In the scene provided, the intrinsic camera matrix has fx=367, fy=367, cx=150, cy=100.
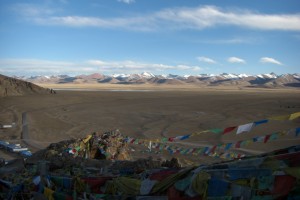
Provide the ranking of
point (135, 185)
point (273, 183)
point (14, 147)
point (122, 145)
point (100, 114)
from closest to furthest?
point (273, 183) → point (135, 185) → point (122, 145) → point (14, 147) → point (100, 114)

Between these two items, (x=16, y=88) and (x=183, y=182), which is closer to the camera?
(x=183, y=182)

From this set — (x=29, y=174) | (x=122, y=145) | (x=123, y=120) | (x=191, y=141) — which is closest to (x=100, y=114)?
(x=123, y=120)

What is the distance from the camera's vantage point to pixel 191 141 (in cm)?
1756

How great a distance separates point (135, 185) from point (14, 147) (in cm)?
1106

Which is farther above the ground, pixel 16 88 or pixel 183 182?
pixel 183 182

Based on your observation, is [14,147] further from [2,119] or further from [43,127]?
[2,119]

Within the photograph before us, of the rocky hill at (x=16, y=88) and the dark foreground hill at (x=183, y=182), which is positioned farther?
the rocky hill at (x=16, y=88)

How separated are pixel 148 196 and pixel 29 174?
2.92m

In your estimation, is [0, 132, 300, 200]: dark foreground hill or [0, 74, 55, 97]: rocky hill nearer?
[0, 132, 300, 200]: dark foreground hill

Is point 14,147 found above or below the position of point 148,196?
below

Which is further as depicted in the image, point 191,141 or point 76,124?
point 76,124

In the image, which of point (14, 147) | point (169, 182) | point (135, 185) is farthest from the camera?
point (14, 147)

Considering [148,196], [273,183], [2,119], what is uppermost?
[273,183]

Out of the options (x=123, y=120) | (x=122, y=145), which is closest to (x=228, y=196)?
(x=122, y=145)
